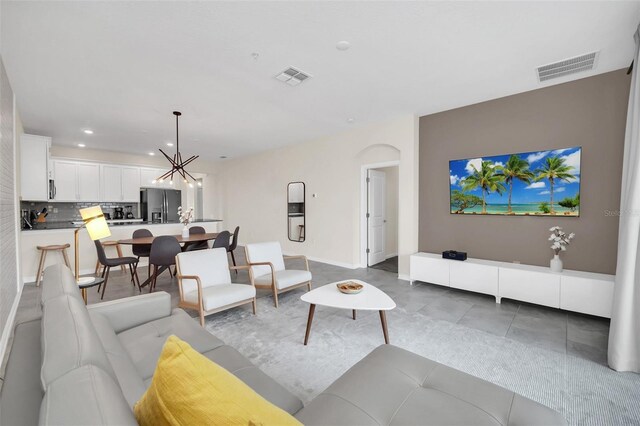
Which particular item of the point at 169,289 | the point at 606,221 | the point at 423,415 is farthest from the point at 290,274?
the point at 606,221

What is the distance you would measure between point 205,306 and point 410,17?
10.7ft

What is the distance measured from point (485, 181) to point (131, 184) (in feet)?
26.9

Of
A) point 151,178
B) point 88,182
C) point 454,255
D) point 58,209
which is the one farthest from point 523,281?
point 58,209

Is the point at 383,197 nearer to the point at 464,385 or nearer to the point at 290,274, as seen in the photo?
the point at 290,274

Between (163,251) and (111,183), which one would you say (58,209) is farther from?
(163,251)

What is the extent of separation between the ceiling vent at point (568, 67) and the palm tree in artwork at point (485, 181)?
122cm

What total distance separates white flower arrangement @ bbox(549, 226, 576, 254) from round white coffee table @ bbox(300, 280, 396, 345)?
2.50 meters


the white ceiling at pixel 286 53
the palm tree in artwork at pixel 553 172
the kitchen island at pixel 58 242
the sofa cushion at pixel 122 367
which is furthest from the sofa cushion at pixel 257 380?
the kitchen island at pixel 58 242

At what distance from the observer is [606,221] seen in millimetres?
3260

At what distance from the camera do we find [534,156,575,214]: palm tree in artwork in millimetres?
3463

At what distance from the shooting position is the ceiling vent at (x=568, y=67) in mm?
2895

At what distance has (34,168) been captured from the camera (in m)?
4.85

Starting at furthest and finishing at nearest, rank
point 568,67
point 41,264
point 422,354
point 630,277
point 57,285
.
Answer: point 41,264, point 568,67, point 422,354, point 630,277, point 57,285

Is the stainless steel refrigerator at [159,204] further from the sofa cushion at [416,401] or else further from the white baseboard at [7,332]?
the sofa cushion at [416,401]
